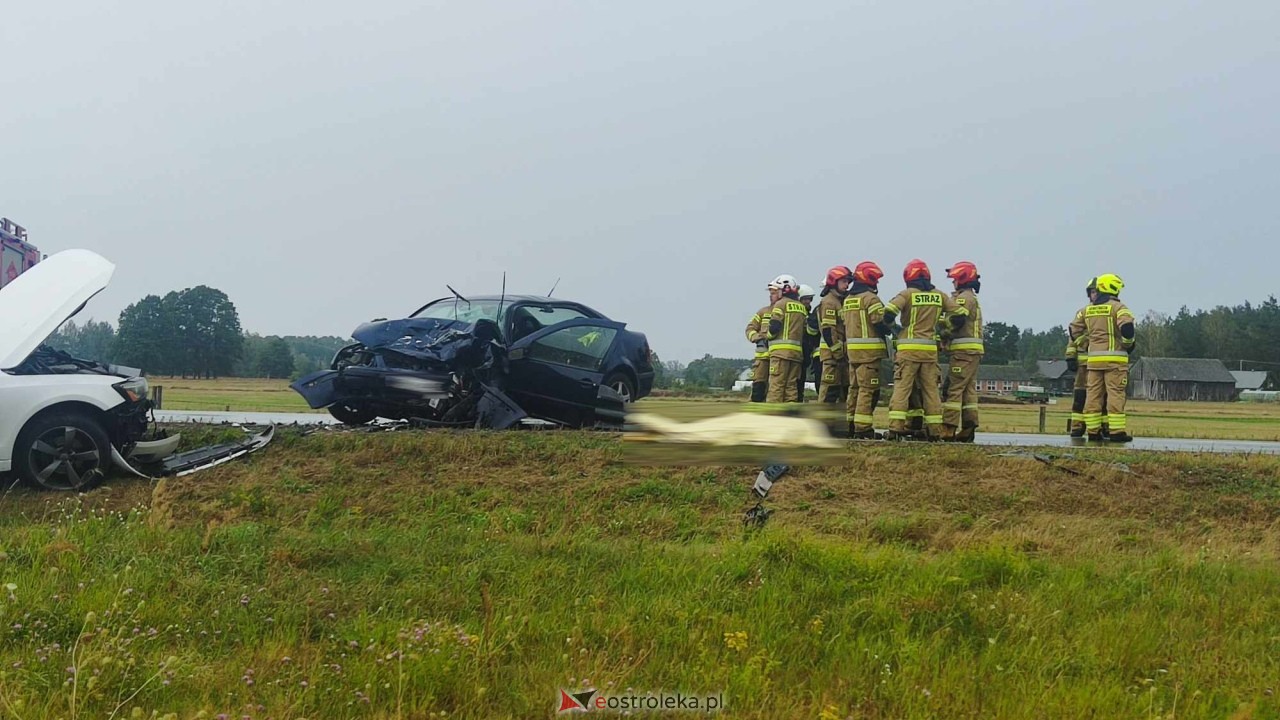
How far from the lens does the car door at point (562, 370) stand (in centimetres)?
899

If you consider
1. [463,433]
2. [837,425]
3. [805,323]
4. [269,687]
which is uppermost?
[805,323]

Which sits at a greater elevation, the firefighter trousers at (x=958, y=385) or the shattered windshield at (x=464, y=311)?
the shattered windshield at (x=464, y=311)

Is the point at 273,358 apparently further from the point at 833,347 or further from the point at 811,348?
the point at 833,347

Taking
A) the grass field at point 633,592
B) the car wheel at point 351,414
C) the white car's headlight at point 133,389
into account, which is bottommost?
the grass field at point 633,592

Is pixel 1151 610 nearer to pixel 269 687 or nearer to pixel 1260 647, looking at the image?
pixel 1260 647

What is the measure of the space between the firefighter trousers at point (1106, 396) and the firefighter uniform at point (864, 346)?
2.81 meters

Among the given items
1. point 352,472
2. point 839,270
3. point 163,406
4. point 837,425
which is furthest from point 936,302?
point 163,406

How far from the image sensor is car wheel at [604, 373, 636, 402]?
9.43 m

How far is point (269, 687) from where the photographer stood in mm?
3279

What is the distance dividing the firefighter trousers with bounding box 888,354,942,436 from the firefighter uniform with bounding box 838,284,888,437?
0.90ft

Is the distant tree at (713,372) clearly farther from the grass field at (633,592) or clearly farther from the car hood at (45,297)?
the car hood at (45,297)

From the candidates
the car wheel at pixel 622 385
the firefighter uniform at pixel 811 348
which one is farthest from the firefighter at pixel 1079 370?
the car wheel at pixel 622 385

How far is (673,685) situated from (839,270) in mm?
8006

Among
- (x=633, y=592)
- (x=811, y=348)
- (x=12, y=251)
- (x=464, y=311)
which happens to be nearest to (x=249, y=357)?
(x=12, y=251)
